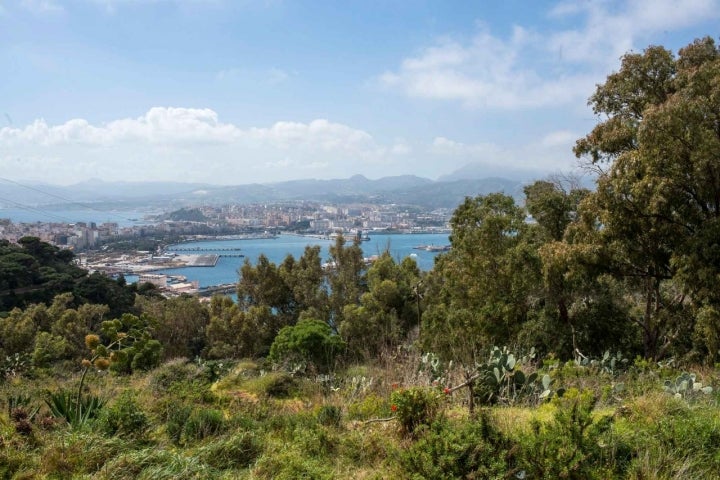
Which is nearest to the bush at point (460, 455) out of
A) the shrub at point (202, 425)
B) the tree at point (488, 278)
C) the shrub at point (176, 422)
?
the shrub at point (202, 425)

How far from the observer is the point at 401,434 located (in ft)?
10.3

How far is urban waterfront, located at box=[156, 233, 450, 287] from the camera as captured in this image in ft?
149

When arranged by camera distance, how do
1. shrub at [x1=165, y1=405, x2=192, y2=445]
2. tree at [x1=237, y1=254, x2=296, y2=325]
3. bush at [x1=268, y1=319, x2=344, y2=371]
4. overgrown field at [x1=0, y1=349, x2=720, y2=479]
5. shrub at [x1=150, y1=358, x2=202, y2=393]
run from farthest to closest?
tree at [x1=237, y1=254, x2=296, y2=325], bush at [x1=268, y1=319, x2=344, y2=371], shrub at [x1=150, y1=358, x2=202, y2=393], shrub at [x1=165, y1=405, x2=192, y2=445], overgrown field at [x1=0, y1=349, x2=720, y2=479]

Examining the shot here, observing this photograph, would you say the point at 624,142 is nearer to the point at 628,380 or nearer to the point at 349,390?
the point at 628,380

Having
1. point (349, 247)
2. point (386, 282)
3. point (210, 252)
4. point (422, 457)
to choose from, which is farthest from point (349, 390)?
point (210, 252)

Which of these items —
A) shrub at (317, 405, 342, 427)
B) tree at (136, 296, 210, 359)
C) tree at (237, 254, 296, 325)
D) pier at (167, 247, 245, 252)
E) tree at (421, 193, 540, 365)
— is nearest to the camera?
shrub at (317, 405, 342, 427)

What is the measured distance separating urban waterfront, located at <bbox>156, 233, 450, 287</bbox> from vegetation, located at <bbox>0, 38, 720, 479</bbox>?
15124mm

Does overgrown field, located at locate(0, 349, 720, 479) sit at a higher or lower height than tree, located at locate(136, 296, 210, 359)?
higher

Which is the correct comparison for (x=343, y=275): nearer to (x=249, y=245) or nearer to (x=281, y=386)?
(x=281, y=386)

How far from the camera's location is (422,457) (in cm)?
228

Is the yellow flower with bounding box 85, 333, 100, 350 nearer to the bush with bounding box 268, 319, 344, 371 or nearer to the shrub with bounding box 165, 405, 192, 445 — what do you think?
the shrub with bounding box 165, 405, 192, 445

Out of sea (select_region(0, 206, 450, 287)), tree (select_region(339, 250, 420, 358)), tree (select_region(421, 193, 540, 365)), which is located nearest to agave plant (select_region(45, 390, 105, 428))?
tree (select_region(421, 193, 540, 365))

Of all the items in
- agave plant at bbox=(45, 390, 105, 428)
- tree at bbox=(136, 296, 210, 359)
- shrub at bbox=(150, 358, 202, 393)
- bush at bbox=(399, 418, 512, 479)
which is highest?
bush at bbox=(399, 418, 512, 479)

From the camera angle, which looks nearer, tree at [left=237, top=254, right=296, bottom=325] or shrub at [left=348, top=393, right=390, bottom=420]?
shrub at [left=348, top=393, right=390, bottom=420]
